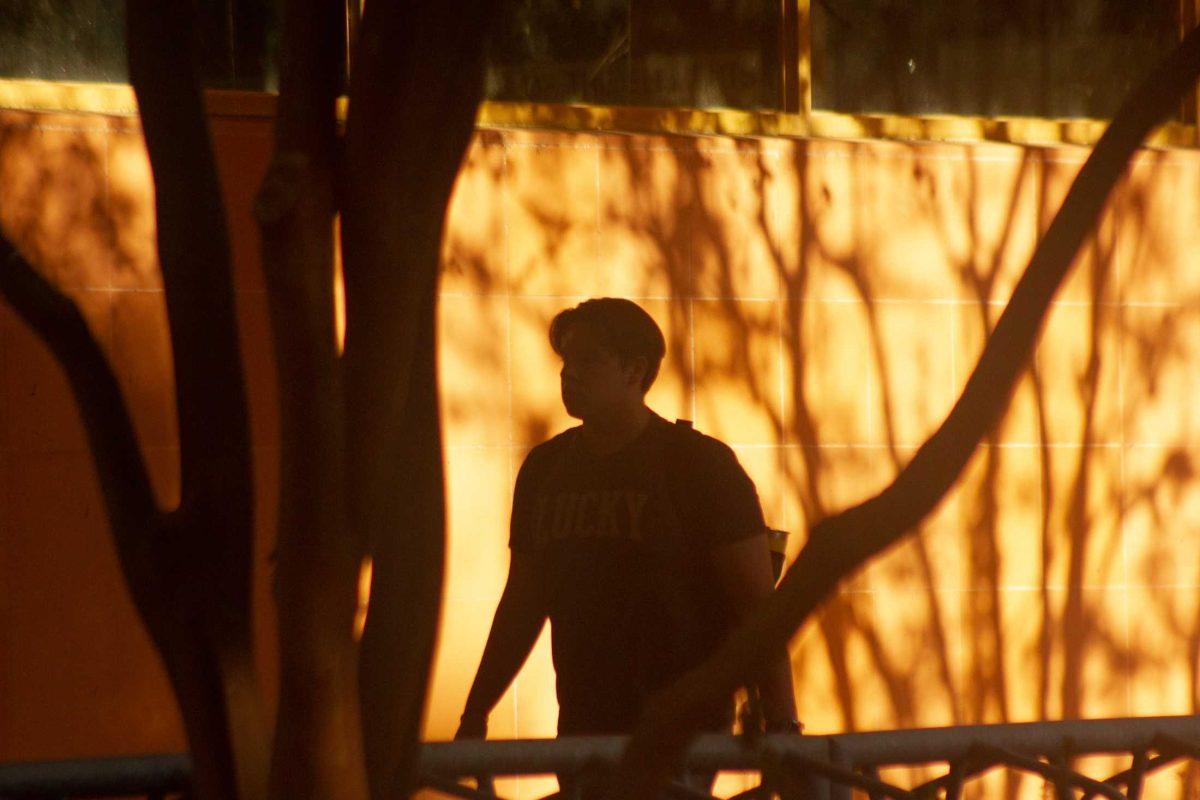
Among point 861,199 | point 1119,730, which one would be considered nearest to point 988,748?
point 1119,730

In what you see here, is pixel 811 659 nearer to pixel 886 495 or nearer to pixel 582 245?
→ pixel 582 245

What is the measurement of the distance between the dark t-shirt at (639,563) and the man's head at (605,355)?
0.10 m

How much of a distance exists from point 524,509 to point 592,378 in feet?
1.14

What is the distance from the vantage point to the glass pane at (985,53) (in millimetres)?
6398

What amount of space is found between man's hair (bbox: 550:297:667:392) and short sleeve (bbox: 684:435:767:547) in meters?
0.28

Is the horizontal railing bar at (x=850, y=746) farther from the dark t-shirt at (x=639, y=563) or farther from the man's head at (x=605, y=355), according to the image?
the man's head at (x=605, y=355)

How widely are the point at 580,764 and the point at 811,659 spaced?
138 inches

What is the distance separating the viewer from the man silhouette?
142 inches

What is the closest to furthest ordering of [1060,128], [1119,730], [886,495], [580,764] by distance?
[886,495]
[580,764]
[1119,730]
[1060,128]

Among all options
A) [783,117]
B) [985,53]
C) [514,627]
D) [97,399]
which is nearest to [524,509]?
[514,627]

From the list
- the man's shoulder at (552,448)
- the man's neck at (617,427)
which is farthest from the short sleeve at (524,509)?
the man's neck at (617,427)

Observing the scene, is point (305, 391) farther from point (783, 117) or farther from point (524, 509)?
point (783, 117)

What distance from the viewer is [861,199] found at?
6.23m

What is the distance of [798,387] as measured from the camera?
241 inches
